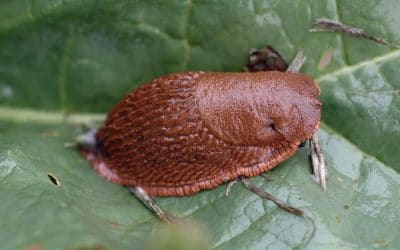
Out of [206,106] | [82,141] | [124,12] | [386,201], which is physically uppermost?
[124,12]

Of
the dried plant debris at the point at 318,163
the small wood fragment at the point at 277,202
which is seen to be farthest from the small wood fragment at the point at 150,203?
the dried plant debris at the point at 318,163

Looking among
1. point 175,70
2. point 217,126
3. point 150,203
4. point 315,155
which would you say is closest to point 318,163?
point 315,155

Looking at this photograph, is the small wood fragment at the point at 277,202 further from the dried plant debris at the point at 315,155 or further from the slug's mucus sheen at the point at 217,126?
the dried plant debris at the point at 315,155

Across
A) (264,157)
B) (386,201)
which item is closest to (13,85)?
(264,157)

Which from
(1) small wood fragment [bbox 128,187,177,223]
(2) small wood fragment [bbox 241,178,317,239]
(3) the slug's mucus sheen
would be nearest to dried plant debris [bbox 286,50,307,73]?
(3) the slug's mucus sheen

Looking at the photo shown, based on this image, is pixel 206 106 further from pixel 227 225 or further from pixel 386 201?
pixel 386 201

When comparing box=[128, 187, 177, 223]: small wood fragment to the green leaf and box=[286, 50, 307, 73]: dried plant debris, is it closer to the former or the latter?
the green leaf
